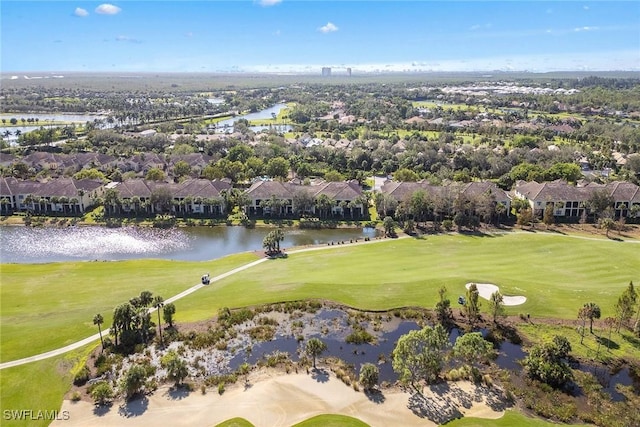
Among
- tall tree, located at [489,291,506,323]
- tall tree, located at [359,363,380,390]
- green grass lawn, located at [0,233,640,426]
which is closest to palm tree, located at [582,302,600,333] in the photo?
green grass lawn, located at [0,233,640,426]

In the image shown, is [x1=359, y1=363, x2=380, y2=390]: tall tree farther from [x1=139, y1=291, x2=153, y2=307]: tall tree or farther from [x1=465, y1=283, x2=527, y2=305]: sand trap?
[x1=139, y1=291, x2=153, y2=307]: tall tree

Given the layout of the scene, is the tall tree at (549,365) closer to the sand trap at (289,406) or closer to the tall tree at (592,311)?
the sand trap at (289,406)

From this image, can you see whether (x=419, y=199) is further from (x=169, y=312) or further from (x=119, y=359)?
(x=119, y=359)

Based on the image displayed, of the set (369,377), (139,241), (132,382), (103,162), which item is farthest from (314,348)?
(103,162)

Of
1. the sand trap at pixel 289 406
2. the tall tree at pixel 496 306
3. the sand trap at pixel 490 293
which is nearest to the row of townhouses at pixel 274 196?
the sand trap at pixel 490 293

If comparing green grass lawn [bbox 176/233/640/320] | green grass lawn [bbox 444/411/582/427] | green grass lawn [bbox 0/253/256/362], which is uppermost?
green grass lawn [bbox 176/233/640/320]

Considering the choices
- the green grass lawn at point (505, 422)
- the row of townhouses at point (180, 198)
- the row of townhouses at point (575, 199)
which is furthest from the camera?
the row of townhouses at point (180, 198)
